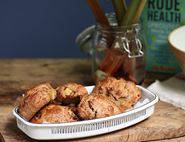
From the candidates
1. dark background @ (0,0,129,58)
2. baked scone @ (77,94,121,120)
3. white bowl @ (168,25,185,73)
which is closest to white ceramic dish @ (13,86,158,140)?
baked scone @ (77,94,121,120)

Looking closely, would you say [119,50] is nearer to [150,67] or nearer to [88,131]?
[150,67]

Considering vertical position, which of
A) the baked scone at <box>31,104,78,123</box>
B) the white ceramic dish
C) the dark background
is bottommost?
the dark background

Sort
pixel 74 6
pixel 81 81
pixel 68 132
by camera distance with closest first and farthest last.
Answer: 1. pixel 68 132
2. pixel 81 81
3. pixel 74 6

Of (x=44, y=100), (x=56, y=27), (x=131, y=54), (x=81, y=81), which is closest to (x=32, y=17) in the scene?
(x=56, y=27)

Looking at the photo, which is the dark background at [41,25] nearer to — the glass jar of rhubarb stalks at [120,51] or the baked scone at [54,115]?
the glass jar of rhubarb stalks at [120,51]

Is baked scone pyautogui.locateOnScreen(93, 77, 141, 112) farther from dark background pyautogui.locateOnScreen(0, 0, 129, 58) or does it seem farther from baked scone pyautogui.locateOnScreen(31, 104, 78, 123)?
dark background pyautogui.locateOnScreen(0, 0, 129, 58)

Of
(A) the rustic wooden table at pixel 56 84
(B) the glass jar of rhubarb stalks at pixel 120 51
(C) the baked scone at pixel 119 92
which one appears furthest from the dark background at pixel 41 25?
(C) the baked scone at pixel 119 92
